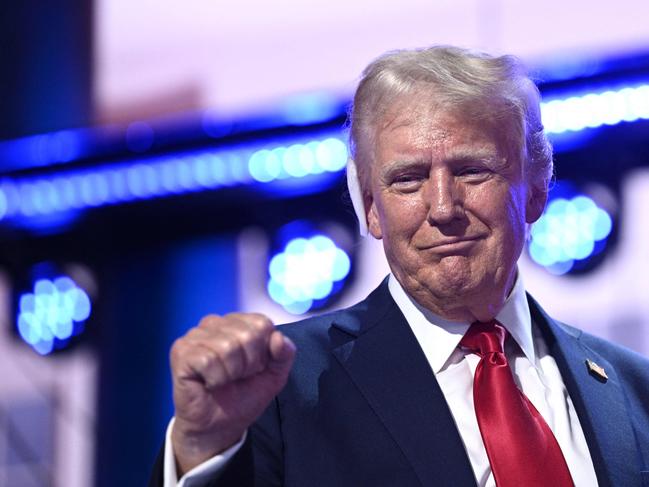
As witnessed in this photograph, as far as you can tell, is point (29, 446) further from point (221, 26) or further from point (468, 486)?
point (468, 486)

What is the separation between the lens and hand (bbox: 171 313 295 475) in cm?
125

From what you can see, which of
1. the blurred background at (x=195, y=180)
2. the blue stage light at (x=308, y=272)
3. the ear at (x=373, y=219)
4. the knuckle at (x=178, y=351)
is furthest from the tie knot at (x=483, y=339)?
the blue stage light at (x=308, y=272)

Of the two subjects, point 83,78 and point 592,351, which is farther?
point 83,78

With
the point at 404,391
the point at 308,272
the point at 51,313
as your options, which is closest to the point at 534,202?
the point at 404,391

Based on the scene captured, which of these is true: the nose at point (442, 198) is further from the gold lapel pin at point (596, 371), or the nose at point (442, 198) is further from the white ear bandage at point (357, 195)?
the gold lapel pin at point (596, 371)

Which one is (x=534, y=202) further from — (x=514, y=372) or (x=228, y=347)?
(x=228, y=347)

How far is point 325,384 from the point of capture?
1.58m

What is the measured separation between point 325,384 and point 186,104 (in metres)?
2.49

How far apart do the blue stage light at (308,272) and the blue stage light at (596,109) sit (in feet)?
3.05

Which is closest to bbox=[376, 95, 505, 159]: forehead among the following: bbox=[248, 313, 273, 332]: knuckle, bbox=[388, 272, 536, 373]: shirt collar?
bbox=[388, 272, 536, 373]: shirt collar

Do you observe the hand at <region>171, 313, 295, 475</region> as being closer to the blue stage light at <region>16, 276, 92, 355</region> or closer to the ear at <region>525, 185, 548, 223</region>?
the ear at <region>525, 185, 548, 223</region>

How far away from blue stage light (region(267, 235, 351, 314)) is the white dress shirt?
7.12 ft

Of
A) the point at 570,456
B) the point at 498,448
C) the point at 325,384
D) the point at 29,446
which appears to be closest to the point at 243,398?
the point at 325,384

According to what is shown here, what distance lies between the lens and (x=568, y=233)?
3.65m
